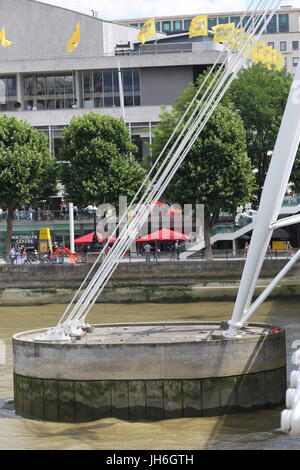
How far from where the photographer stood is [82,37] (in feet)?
324

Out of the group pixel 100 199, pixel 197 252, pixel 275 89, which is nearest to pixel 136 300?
pixel 197 252

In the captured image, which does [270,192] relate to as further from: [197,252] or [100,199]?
[100,199]

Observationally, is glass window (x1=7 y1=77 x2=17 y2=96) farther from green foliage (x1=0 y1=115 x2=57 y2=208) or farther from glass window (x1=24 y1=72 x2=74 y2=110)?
green foliage (x1=0 y1=115 x2=57 y2=208)

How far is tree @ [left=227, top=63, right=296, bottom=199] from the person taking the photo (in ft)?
247

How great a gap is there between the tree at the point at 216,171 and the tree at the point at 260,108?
880 centimetres

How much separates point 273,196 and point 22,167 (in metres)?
44.3

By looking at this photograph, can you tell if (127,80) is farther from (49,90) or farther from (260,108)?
(260,108)

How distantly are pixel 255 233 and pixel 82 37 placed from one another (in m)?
72.7

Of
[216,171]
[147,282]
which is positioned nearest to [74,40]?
[216,171]

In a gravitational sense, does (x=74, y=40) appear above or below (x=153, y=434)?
above

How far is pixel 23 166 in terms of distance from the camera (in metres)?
71.0

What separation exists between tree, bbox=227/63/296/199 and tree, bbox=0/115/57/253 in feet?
43.3

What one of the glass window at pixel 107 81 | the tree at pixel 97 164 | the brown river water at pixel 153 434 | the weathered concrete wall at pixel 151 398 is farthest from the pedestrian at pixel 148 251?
the weathered concrete wall at pixel 151 398

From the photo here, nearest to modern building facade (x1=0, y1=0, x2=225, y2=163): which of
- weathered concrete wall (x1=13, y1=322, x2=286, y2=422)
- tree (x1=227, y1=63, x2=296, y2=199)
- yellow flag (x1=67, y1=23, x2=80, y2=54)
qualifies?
yellow flag (x1=67, y1=23, x2=80, y2=54)
